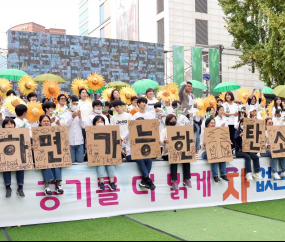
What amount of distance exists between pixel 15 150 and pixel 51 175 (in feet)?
2.11

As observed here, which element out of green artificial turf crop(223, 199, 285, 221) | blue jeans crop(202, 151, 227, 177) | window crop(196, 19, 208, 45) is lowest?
green artificial turf crop(223, 199, 285, 221)

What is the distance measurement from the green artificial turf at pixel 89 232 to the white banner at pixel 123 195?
24cm

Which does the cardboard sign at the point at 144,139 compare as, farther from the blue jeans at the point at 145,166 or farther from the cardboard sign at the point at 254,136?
the cardboard sign at the point at 254,136

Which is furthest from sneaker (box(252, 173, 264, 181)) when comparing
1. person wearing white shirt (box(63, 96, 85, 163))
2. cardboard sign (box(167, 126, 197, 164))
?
person wearing white shirt (box(63, 96, 85, 163))

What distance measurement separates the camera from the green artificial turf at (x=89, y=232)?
15.1 feet

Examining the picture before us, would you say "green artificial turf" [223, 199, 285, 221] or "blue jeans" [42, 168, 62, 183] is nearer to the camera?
"blue jeans" [42, 168, 62, 183]

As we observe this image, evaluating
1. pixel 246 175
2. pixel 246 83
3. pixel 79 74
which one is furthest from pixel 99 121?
pixel 246 83

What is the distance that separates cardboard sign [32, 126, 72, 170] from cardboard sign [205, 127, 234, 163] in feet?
8.51

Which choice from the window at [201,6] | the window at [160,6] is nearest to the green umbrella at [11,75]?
the window at [160,6]

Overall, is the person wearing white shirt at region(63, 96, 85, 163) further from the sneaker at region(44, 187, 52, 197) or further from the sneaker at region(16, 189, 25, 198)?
the sneaker at region(16, 189, 25, 198)

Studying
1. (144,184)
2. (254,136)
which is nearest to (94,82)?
(144,184)

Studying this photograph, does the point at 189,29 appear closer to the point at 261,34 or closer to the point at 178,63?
the point at 178,63

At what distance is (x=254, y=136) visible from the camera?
23.9 ft

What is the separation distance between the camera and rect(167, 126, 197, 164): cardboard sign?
6293 millimetres
